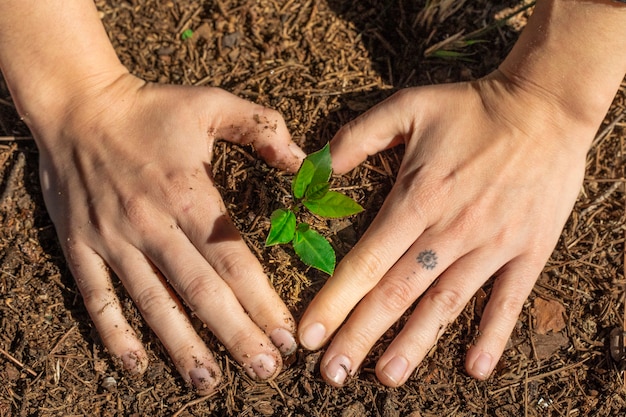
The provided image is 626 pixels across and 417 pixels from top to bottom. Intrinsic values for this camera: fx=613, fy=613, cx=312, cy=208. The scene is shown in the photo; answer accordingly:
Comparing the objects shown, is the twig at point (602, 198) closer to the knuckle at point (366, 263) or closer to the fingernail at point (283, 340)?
the knuckle at point (366, 263)

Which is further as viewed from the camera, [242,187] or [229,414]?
[242,187]

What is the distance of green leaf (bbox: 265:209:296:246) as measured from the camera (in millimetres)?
2338

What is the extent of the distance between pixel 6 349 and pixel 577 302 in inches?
101

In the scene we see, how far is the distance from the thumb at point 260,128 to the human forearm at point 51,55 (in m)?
0.57

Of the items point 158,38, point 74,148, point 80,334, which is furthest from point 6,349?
point 158,38

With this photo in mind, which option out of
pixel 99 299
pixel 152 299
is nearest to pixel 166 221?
pixel 152 299

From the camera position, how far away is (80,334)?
8.78 feet

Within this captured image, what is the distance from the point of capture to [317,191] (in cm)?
243

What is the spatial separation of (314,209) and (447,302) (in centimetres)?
70

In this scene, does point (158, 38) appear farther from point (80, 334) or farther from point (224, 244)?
point (80, 334)

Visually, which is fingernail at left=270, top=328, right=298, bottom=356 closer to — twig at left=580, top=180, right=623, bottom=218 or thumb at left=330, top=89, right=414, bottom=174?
thumb at left=330, top=89, right=414, bottom=174

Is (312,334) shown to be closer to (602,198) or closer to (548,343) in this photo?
(548,343)

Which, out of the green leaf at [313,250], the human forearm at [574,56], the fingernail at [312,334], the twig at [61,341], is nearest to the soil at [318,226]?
the twig at [61,341]

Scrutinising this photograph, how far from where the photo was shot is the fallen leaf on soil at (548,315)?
278 centimetres
